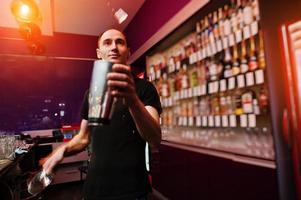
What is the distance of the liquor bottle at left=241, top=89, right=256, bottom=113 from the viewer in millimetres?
1957

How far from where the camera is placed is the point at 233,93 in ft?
7.31

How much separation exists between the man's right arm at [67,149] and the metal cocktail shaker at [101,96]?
44 cm

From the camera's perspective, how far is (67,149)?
3.36 ft

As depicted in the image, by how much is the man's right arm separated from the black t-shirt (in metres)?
0.08

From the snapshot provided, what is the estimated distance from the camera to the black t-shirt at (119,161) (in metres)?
1.01

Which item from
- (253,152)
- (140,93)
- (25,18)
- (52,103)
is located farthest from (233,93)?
(52,103)

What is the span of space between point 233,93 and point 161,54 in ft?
5.67

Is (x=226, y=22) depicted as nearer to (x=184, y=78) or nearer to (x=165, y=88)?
(x=184, y=78)

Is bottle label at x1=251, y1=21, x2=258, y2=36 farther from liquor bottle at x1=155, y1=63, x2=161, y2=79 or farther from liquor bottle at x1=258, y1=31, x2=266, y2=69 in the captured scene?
liquor bottle at x1=155, y1=63, x2=161, y2=79

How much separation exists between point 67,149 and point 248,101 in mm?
1554

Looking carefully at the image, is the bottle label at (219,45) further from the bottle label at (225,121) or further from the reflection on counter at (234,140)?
the reflection on counter at (234,140)

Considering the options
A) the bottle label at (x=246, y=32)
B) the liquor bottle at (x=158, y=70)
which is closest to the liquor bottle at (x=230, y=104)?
the bottle label at (x=246, y=32)

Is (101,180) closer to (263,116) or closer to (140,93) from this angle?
(140,93)

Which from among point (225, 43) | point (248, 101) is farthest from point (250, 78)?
point (225, 43)
